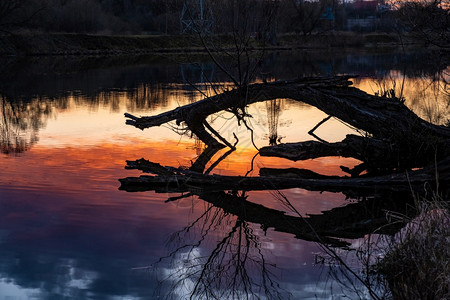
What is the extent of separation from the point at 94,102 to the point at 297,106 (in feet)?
21.9

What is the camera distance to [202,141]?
40.8 feet

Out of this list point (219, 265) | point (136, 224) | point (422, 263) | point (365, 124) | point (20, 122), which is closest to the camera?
point (422, 263)

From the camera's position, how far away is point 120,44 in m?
54.2

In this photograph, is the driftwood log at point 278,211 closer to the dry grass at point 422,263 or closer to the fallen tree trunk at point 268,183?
the fallen tree trunk at point 268,183

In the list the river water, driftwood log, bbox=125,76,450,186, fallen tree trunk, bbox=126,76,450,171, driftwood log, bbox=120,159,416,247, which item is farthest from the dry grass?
fallen tree trunk, bbox=126,76,450,171

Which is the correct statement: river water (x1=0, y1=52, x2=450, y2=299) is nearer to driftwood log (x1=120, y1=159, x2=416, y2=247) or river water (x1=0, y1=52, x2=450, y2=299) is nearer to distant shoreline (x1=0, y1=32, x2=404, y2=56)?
driftwood log (x1=120, y1=159, x2=416, y2=247)

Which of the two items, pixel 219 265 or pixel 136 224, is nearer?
pixel 219 265

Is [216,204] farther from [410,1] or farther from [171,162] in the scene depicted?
[410,1]

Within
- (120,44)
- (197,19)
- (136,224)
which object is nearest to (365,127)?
(197,19)

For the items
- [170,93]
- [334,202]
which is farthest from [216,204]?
[170,93]

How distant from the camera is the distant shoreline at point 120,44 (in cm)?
4659

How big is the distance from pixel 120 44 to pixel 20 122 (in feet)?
131

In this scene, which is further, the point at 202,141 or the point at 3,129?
the point at 3,129

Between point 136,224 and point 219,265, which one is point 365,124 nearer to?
point 136,224
